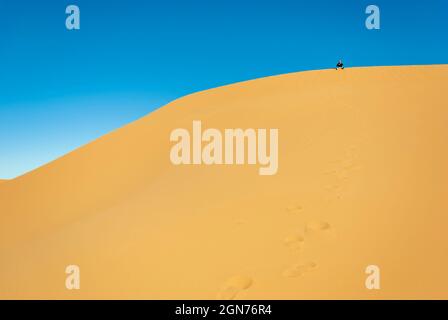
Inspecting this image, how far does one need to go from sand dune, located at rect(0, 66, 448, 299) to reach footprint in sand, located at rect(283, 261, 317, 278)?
0.06 ft

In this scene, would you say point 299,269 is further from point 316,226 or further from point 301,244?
point 316,226

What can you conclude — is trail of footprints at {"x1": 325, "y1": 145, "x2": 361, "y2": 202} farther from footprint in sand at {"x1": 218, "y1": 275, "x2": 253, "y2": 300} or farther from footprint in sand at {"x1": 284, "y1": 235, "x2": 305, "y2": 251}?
footprint in sand at {"x1": 218, "y1": 275, "x2": 253, "y2": 300}

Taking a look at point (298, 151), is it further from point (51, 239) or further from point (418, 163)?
point (51, 239)

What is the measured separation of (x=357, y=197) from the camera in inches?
292

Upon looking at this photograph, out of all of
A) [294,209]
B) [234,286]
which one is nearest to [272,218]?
[294,209]

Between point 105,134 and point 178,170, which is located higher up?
point 105,134

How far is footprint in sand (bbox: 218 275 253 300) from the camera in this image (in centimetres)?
533

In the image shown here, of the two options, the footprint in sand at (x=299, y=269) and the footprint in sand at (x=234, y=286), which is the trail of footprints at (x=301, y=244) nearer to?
the footprint in sand at (x=299, y=269)

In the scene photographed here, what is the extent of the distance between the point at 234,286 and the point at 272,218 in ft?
6.74

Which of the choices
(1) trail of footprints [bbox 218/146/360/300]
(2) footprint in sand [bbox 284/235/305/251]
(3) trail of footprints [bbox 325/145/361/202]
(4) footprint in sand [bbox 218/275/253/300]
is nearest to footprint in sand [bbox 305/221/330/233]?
(1) trail of footprints [bbox 218/146/360/300]

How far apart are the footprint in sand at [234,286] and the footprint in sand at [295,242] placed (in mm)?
1104

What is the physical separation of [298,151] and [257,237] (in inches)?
174

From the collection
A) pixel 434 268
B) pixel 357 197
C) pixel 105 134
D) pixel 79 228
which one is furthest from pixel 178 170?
pixel 105 134

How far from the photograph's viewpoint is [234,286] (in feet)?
18.2
